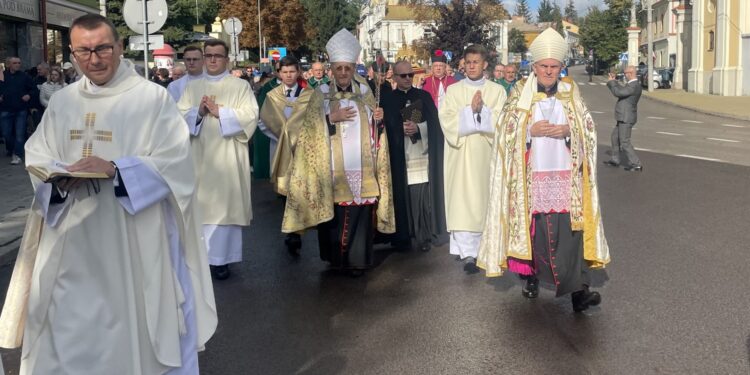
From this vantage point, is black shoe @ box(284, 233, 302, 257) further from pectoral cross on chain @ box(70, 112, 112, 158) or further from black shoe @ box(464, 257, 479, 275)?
pectoral cross on chain @ box(70, 112, 112, 158)

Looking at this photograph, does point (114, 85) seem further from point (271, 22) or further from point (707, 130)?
point (271, 22)

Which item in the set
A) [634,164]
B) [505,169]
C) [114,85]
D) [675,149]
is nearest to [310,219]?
[505,169]

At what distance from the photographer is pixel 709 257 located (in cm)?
809

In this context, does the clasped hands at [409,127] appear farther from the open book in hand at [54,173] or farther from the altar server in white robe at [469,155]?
the open book in hand at [54,173]

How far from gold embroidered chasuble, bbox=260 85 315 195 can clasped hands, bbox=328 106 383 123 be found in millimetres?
335

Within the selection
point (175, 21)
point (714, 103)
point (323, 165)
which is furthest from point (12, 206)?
point (175, 21)

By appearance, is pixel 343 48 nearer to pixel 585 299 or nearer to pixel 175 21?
pixel 585 299

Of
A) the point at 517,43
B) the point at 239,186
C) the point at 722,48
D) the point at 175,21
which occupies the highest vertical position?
the point at 517,43

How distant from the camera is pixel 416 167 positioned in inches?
344

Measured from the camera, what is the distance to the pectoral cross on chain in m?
3.92

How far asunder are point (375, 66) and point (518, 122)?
1925mm

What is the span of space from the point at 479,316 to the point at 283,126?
2.91 m

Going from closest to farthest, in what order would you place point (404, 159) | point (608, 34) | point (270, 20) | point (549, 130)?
point (549, 130) → point (404, 159) → point (270, 20) → point (608, 34)

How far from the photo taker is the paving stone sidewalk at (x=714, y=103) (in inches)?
1190
